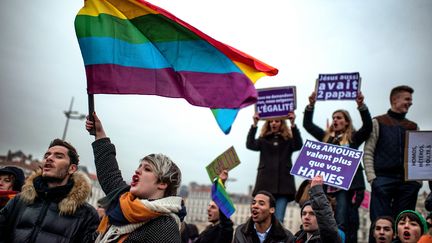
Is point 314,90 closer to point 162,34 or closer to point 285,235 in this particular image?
point 285,235

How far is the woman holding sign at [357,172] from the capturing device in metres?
7.23

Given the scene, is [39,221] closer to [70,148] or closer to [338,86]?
[70,148]

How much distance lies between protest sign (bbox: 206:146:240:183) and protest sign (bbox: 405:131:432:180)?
285 centimetres

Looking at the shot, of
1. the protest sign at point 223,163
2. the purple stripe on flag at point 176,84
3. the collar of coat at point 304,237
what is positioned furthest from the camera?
the protest sign at point 223,163

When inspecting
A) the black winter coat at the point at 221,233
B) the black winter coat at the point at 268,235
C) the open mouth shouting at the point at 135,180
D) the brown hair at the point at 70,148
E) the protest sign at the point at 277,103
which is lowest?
the black winter coat at the point at 221,233

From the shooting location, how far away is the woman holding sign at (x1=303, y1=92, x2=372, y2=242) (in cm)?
723

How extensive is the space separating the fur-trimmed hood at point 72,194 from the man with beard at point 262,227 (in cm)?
244

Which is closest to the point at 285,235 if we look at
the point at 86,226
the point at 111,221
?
the point at 86,226

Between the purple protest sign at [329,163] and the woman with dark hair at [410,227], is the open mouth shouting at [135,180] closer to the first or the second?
the purple protest sign at [329,163]

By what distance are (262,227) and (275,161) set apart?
213cm

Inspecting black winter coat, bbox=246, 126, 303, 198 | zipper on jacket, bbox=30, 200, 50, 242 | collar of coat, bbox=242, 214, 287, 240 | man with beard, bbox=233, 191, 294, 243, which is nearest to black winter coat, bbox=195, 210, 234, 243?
man with beard, bbox=233, 191, 294, 243

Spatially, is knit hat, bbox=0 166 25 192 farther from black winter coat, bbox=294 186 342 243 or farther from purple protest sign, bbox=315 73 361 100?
purple protest sign, bbox=315 73 361 100

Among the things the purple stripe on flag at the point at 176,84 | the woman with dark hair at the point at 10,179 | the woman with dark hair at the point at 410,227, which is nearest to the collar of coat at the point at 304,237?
the woman with dark hair at the point at 410,227

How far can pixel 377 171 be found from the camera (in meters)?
7.57
